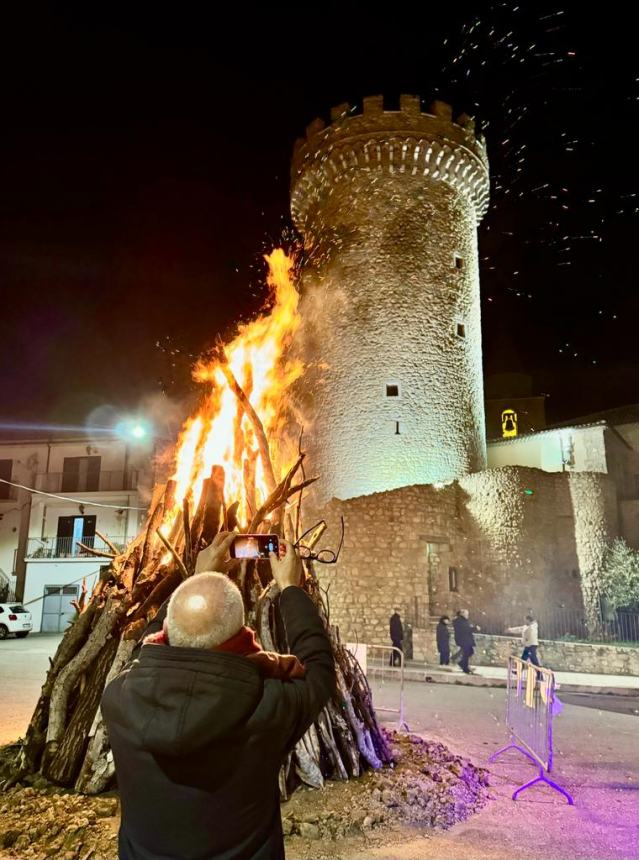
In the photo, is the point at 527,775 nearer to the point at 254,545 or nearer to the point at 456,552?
the point at 254,545

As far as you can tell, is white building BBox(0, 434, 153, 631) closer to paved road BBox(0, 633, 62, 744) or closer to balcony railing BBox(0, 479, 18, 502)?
balcony railing BBox(0, 479, 18, 502)

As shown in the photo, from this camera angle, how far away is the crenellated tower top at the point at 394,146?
2395 centimetres

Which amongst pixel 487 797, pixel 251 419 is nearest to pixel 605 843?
pixel 487 797

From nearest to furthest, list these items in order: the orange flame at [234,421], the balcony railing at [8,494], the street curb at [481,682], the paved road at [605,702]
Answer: the orange flame at [234,421]
the paved road at [605,702]
the street curb at [481,682]
the balcony railing at [8,494]

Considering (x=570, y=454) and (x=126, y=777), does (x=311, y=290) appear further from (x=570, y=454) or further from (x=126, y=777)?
(x=126, y=777)

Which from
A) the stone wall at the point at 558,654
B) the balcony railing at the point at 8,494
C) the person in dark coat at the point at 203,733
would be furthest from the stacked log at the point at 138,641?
the balcony railing at the point at 8,494

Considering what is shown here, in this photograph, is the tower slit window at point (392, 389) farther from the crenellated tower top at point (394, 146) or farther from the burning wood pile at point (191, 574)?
the burning wood pile at point (191, 574)

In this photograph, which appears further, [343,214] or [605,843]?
[343,214]

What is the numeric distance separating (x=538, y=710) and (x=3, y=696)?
9083mm

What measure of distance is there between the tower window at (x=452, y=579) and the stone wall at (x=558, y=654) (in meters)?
2.74

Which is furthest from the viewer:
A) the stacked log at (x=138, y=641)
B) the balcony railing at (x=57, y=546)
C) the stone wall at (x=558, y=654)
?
the balcony railing at (x=57, y=546)

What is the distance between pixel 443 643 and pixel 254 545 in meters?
15.4

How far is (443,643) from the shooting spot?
687 inches

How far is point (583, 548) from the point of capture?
2400 cm
